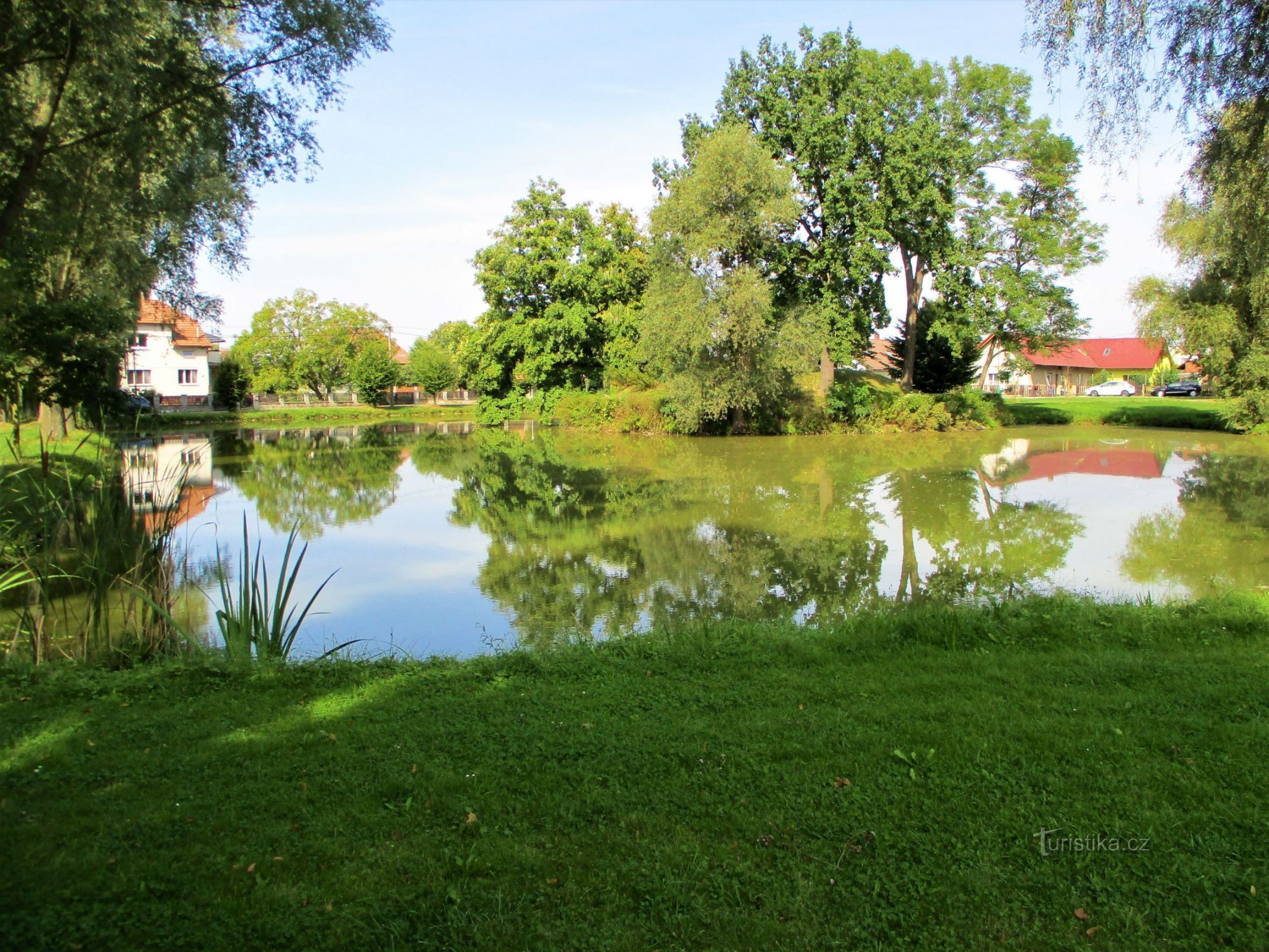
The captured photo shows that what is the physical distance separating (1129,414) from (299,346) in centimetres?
5321

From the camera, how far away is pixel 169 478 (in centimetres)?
941

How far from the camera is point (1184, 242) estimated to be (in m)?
30.8

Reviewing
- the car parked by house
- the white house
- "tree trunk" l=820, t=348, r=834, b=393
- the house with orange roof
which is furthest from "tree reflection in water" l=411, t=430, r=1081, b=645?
the house with orange roof

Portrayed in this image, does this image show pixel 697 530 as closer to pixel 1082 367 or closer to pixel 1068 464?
pixel 1068 464

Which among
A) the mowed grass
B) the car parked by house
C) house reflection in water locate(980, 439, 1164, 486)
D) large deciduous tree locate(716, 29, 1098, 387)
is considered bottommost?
the mowed grass

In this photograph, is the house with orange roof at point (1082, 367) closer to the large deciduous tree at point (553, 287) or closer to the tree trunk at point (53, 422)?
the large deciduous tree at point (553, 287)

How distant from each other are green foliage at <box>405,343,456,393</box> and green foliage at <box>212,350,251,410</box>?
14.3 meters

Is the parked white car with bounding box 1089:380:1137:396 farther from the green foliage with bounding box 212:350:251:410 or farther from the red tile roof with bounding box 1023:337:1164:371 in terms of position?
the green foliage with bounding box 212:350:251:410

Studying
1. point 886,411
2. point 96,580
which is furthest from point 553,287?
point 96,580

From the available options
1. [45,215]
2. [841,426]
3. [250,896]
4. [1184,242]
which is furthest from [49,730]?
[1184,242]

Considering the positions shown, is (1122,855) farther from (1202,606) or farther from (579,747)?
(1202,606)

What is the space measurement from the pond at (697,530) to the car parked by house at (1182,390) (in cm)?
3357

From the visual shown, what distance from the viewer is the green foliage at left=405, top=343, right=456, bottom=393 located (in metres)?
68.5

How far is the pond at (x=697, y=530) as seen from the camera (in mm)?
9352
